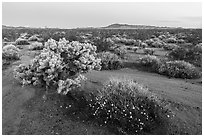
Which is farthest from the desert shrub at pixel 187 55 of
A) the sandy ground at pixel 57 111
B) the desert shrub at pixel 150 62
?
the sandy ground at pixel 57 111

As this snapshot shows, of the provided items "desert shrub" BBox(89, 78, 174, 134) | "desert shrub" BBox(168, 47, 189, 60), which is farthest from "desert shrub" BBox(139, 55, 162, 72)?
"desert shrub" BBox(89, 78, 174, 134)

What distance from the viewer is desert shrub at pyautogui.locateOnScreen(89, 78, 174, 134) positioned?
19.0ft

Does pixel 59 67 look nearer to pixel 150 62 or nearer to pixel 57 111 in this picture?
pixel 57 111

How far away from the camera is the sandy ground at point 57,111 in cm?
593

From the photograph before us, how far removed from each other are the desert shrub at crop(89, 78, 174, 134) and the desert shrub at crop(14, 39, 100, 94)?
1137 millimetres

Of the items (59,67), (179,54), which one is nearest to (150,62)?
(179,54)

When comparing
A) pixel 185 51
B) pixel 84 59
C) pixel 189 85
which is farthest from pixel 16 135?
pixel 185 51

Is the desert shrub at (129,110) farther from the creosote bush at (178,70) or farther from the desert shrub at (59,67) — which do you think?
the creosote bush at (178,70)

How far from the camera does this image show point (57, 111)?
6.53 meters

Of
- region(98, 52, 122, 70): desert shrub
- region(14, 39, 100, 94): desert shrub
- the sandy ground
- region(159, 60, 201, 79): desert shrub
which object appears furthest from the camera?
region(98, 52, 122, 70): desert shrub

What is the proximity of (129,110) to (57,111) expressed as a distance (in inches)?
77.0

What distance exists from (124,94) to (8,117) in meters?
3.19

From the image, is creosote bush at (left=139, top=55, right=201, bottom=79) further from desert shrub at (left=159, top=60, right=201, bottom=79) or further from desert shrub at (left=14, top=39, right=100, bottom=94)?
desert shrub at (left=14, top=39, right=100, bottom=94)

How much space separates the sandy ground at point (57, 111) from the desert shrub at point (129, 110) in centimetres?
31
